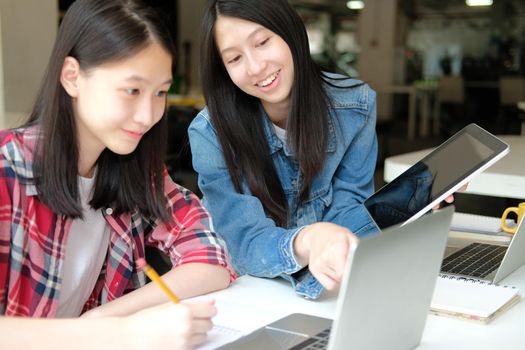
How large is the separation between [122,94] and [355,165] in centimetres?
67

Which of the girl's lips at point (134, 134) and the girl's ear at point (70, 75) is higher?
the girl's ear at point (70, 75)

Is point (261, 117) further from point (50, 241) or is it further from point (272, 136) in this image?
point (50, 241)

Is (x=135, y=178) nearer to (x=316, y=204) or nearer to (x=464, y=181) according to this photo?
(x=316, y=204)

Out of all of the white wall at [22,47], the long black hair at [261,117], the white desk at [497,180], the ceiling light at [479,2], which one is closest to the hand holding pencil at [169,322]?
the long black hair at [261,117]

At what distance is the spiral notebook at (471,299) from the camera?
116cm

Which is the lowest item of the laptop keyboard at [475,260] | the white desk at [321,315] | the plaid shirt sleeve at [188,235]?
the laptop keyboard at [475,260]

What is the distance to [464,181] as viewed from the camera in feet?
4.00

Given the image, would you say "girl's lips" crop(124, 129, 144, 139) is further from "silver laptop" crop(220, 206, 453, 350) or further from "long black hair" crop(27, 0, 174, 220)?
"silver laptop" crop(220, 206, 453, 350)

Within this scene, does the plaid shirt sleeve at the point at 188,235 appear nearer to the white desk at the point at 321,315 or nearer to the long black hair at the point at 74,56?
the white desk at the point at 321,315

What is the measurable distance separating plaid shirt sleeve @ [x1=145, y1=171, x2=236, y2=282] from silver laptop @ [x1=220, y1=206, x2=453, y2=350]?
25 cm

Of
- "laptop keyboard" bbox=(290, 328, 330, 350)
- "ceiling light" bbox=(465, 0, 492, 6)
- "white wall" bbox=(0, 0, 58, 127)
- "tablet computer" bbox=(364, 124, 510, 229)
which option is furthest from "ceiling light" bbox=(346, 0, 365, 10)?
"laptop keyboard" bbox=(290, 328, 330, 350)

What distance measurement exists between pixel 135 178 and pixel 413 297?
0.61 metres

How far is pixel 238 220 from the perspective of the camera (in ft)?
4.76

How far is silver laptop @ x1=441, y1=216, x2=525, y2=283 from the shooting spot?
1.35 meters
